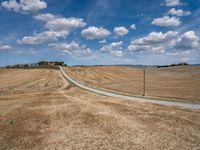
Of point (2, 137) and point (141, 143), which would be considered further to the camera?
point (2, 137)

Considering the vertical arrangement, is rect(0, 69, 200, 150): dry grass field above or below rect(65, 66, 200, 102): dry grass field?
above

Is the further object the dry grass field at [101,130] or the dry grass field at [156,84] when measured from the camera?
the dry grass field at [156,84]

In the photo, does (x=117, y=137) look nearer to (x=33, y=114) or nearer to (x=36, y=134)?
(x=36, y=134)

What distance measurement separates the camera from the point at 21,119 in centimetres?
1875

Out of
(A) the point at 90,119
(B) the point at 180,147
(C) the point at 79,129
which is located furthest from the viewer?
(A) the point at 90,119

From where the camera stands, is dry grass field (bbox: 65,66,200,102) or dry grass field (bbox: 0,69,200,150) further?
dry grass field (bbox: 65,66,200,102)

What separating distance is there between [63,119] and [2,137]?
5.66 meters

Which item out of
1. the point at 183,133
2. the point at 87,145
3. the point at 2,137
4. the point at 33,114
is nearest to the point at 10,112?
the point at 33,114

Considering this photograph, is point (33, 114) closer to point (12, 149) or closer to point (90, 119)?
point (90, 119)

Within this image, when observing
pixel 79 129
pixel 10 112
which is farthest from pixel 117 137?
pixel 10 112

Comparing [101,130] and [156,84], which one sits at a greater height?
[101,130]

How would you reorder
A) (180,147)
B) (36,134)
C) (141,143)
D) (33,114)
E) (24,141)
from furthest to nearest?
(33,114) < (36,134) < (24,141) < (141,143) < (180,147)

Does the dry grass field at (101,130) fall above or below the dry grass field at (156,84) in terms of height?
above

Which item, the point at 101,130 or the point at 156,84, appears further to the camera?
the point at 156,84
